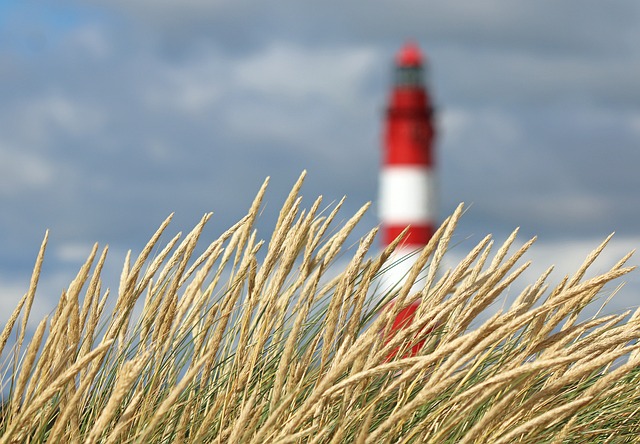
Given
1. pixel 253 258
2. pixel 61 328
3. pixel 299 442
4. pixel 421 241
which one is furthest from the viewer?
pixel 421 241

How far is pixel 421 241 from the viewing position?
7.59 metres

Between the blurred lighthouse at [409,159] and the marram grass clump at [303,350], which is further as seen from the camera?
the blurred lighthouse at [409,159]

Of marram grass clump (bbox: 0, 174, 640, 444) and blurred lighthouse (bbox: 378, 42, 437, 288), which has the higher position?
blurred lighthouse (bbox: 378, 42, 437, 288)

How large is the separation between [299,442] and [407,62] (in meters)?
7.62

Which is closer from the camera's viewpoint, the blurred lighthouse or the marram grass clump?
the marram grass clump

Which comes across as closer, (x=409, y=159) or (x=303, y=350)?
(x=303, y=350)

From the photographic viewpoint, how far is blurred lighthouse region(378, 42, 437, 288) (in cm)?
784

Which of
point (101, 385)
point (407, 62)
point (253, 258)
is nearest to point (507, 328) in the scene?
point (253, 258)

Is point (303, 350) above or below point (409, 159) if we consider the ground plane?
below

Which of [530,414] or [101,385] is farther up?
[101,385]

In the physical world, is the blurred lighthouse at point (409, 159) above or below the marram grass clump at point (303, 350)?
above

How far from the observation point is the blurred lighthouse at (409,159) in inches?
309

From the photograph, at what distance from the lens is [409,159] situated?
26.8 feet

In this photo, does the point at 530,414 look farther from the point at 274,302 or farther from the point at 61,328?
the point at 61,328
